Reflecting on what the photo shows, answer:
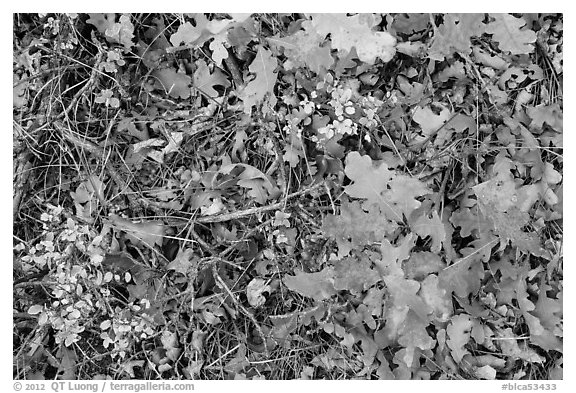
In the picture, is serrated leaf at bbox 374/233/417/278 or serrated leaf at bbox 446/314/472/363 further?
serrated leaf at bbox 446/314/472/363

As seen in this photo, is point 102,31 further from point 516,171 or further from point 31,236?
point 516,171

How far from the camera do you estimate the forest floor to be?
264cm

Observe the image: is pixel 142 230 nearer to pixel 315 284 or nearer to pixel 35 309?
pixel 35 309

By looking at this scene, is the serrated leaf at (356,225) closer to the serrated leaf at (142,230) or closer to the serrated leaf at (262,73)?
the serrated leaf at (262,73)

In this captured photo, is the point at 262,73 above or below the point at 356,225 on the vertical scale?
above

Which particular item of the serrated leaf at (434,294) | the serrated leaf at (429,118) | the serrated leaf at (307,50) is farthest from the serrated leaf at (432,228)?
the serrated leaf at (307,50)

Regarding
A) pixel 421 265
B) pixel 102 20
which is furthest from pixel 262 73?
pixel 421 265

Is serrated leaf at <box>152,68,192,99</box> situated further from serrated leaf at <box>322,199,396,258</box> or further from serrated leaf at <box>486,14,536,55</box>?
serrated leaf at <box>486,14,536,55</box>

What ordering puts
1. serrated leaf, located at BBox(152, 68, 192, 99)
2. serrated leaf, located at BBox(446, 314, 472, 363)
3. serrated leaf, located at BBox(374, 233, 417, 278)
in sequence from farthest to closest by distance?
serrated leaf, located at BBox(152, 68, 192, 99), serrated leaf, located at BBox(446, 314, 472, 363), serrated leaf, located at BBox(374, 233, 417, 278)

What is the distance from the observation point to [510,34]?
2.61 meters

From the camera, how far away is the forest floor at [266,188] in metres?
2.64

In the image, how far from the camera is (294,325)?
2674 millimetres

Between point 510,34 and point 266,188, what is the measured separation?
1.24 meters

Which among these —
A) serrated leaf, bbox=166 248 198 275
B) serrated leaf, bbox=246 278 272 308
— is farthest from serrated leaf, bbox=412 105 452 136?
serrated leaf, bbox=166 248 198 275
